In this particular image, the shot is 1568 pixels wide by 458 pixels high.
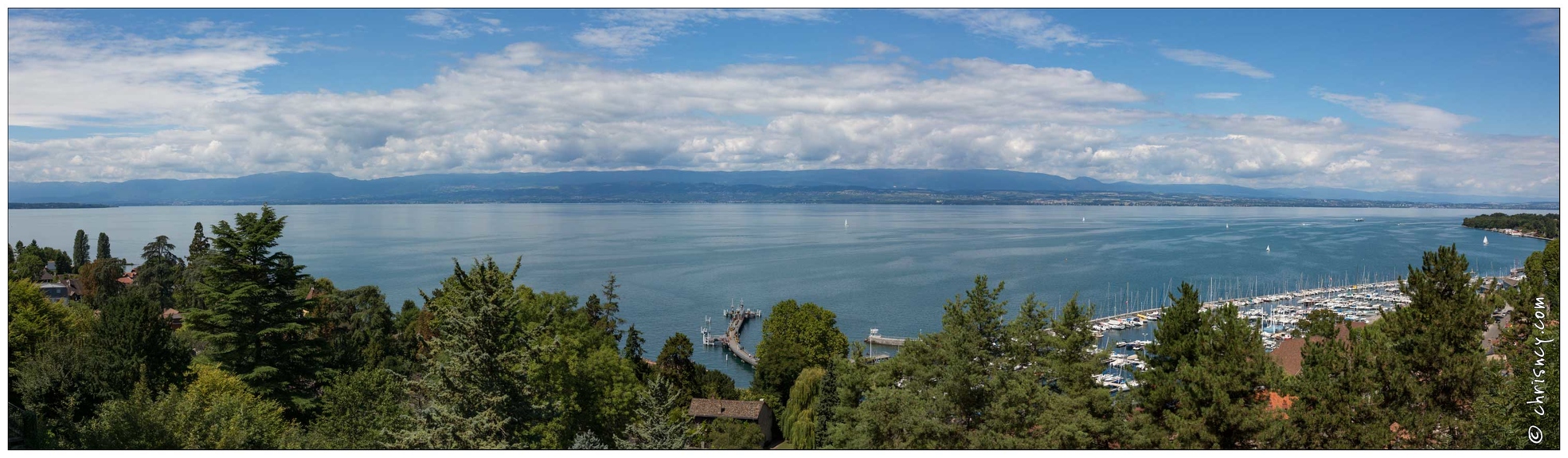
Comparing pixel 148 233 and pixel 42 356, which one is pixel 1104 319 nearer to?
pixel 42 356

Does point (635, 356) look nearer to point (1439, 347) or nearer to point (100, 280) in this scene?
point (1439, 347)

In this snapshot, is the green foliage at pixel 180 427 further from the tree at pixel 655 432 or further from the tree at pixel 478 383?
the tree at pixel 655 432

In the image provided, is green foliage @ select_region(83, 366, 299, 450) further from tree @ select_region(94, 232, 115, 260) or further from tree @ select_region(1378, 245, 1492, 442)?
tree @ select_region(94, 232, 115, 260)

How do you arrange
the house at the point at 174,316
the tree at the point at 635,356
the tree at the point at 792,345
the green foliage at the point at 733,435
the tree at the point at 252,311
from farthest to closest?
the house at the point at 174,316
the tree at the point at 792,345
the tree at the point at 635,356
the green foliage at the point at 733,435
the tree at the point at 252,311

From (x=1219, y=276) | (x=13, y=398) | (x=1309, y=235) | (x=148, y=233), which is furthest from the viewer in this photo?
(x=1309, y=235)

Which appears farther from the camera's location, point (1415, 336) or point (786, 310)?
point (786, 310)

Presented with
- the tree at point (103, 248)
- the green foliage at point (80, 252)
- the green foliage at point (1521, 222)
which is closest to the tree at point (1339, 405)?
the green foliage at point (80, 252)

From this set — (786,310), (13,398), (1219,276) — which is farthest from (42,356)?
(1219,276)
